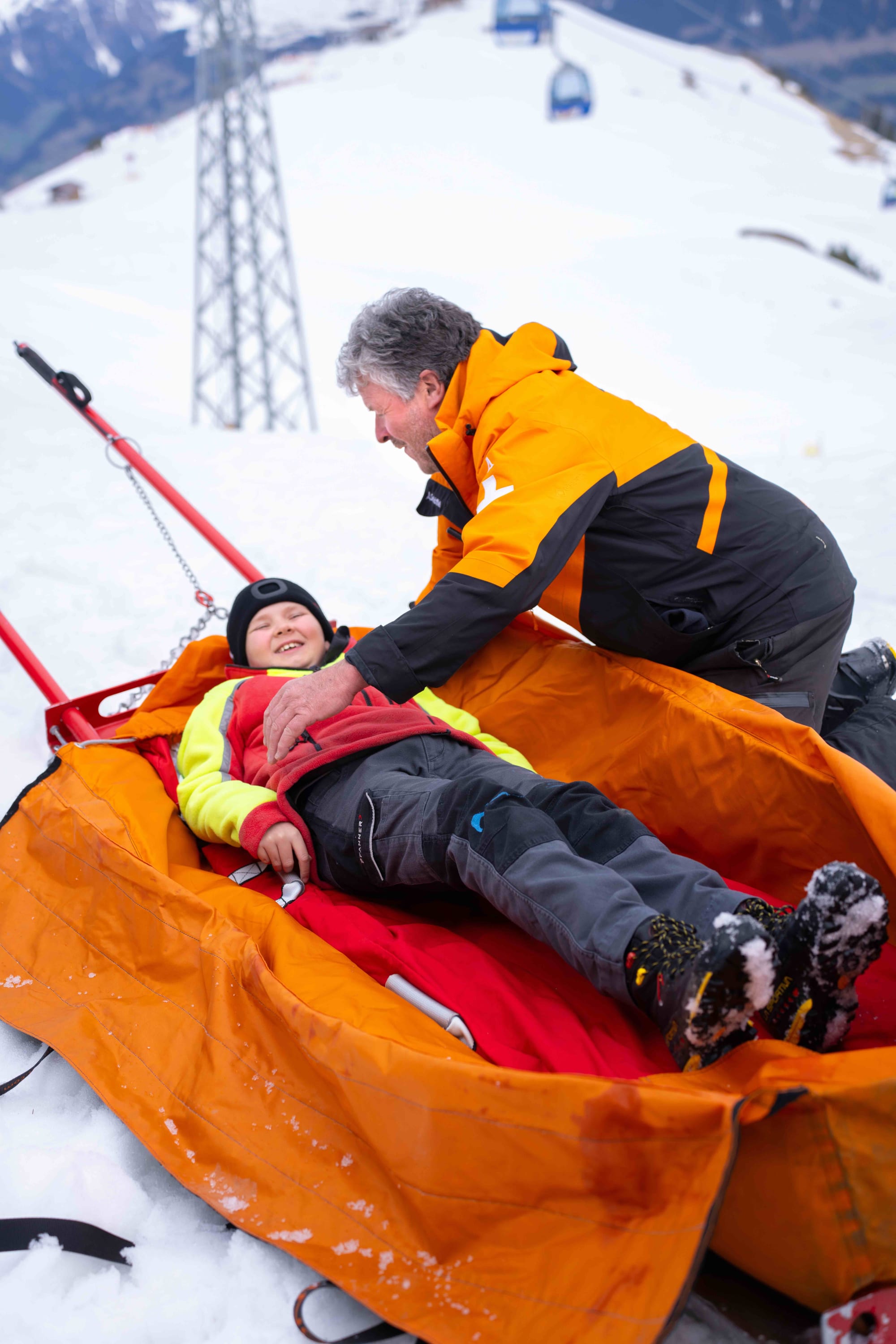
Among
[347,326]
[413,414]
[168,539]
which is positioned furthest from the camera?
[347,326]

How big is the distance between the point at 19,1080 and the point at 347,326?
54.3 feet

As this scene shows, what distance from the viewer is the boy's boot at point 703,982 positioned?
1.16m

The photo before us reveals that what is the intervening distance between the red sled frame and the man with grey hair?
1042mm

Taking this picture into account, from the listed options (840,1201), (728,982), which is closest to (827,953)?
(728,982)

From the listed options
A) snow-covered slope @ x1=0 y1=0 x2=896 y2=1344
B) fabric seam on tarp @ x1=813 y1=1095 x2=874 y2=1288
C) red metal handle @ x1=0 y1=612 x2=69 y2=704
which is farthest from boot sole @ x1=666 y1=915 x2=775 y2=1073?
red metal handle @ x1=0 y1=612 x2=69 y2=704

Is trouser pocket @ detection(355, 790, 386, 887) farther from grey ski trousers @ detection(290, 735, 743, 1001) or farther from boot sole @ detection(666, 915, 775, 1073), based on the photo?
boot sole @ detection(666, 915, 775, 1073)

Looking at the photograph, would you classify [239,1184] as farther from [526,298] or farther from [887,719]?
[526,298]

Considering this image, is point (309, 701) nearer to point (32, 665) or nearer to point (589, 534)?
point (589, 534)

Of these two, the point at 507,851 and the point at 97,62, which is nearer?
the point at 507,851

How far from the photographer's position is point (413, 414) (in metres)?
2.19

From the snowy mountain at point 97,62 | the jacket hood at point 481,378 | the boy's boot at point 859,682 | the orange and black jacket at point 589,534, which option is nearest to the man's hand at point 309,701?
the orange and black jacket at point 589,534

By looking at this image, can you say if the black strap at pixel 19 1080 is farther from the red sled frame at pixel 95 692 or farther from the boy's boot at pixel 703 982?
the boy's boot at pixel 703 982

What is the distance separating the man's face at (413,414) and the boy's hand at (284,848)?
91 cm

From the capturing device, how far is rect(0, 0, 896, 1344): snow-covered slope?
1503mm
